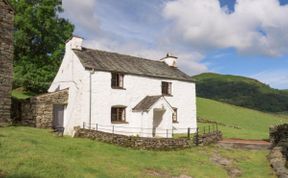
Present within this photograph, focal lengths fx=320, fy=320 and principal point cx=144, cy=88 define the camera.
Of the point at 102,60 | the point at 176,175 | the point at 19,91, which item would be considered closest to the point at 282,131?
the point at 176,175

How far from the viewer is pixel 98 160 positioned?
19.3 m

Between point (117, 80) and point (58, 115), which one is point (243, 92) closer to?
point (117, 80)

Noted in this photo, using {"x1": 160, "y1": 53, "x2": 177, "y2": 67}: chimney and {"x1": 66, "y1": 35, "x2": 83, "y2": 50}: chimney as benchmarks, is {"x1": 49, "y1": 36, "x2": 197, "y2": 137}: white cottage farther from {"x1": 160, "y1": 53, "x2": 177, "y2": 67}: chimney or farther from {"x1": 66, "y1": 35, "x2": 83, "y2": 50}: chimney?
{"x1": 160, "y1": 53, "x2": 177, "y2": 67}: chimney

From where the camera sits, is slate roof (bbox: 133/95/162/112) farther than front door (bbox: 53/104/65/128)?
Yes

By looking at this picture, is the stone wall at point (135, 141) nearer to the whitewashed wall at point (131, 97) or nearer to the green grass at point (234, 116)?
the whitewashed wall at point (131, 97)

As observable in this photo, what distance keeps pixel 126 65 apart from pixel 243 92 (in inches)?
4981

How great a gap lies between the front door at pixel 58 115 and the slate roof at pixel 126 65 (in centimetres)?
482

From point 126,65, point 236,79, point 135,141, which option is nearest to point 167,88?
point 126,65

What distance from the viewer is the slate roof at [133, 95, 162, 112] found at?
97.9ft

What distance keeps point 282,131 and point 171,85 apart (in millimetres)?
11940

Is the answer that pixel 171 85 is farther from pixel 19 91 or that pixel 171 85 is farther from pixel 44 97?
pixel 19 91

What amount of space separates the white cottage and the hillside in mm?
99311

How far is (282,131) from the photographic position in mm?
30375

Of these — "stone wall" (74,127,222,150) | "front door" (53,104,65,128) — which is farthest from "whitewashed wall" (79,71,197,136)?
"front door" (53,104,65,128)
